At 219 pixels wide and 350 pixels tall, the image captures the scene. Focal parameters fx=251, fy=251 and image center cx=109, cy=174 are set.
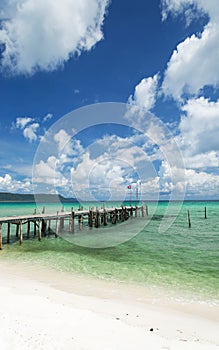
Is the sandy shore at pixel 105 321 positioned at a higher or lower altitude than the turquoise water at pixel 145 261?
higher

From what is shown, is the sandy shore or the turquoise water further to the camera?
the turquoise water

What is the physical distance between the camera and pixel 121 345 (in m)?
4.37

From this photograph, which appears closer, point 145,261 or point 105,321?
point 105,321

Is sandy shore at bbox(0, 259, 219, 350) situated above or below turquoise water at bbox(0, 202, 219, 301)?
above

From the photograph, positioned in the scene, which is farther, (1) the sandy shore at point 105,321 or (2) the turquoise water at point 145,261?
(2) the turquoise water at point 145,261

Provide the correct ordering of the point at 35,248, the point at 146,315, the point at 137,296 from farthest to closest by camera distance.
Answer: the point at 35,248, the point at 137,296, the point at 146,315

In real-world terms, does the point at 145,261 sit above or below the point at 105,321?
below

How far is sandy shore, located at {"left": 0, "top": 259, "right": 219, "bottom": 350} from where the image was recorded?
441 cm

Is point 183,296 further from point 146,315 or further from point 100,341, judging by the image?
point 100,341

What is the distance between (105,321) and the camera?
5590mm

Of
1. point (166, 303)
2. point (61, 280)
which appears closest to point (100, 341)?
point (166, 303)

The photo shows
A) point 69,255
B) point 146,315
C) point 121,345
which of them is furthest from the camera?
point 69,255

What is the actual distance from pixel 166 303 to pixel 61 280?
16.3 ft

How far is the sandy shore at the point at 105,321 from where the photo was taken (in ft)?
14.5
